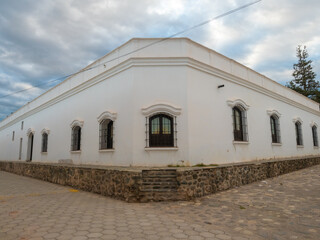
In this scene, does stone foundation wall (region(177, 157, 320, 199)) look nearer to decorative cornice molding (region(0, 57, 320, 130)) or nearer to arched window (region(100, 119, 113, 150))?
decorative cornice molding (region(0, 57, 320, 130))

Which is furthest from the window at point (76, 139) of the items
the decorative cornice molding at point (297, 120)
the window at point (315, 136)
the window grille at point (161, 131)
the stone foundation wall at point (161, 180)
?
the window at point (315, 136)

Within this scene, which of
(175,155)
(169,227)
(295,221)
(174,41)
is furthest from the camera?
(174,41)

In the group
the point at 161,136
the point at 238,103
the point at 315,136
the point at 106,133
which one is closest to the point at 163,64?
the point at 161,136

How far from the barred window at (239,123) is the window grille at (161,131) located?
332 centimetres

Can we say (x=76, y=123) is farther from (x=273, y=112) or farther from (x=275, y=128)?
(x=275, y=128)

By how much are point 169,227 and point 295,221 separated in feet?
8.30

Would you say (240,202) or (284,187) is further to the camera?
(284,187)

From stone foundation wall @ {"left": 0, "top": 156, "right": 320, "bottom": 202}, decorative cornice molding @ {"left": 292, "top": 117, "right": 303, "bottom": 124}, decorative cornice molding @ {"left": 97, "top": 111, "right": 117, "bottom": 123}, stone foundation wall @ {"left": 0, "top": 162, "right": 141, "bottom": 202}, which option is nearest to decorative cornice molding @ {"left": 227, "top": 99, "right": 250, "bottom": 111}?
stone foundation wall @ {"left": 0, "top": 156, "right": 320, "bottom": 202}

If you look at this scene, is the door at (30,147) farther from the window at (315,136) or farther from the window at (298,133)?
the window at (315,136)

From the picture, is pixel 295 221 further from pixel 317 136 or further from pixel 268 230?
pixel 317 136

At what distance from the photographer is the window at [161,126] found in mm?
7852

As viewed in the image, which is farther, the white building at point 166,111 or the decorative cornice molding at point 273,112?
the decorative cornice molding at point 273,112

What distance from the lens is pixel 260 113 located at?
11398mm

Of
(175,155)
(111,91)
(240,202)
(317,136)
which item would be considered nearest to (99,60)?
(111,91)
